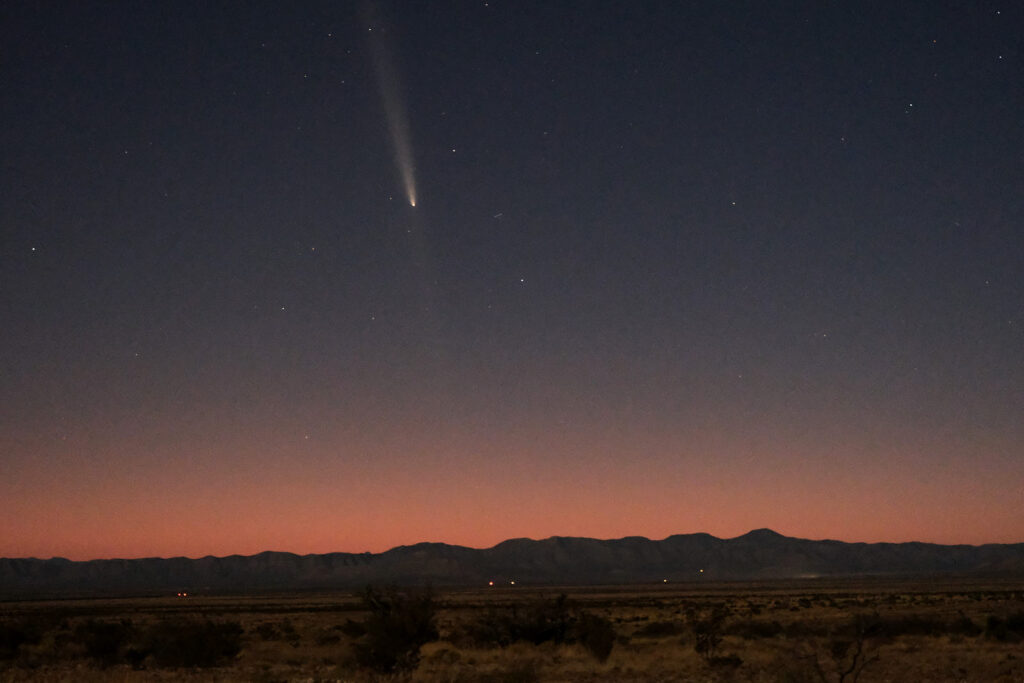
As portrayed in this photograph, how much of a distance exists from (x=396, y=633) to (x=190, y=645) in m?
7.08

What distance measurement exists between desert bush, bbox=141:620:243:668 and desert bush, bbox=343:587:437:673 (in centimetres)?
517

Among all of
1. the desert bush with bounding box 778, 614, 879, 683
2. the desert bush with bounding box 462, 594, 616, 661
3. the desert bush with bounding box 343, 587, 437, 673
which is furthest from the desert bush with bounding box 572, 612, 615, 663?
the desert bush with bounding box 778, 614, 879, 683

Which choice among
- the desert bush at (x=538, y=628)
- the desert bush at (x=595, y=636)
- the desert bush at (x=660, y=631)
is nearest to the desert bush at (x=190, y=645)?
the desert bush at (x=538, y=628)

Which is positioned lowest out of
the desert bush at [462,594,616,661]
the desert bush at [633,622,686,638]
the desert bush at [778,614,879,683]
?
the desert bush at [778,614,879,683]

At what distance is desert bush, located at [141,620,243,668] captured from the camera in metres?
28.0

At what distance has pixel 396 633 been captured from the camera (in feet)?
86.0

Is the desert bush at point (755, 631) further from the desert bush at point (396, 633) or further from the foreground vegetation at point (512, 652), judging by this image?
the desert bush at point (396, 633)

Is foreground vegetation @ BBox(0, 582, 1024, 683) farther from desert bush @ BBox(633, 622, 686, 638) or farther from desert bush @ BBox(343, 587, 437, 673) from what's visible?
desert bush @ BBox(633, 622, 686, 638)

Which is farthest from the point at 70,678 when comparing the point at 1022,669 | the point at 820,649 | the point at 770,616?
the point at 770,616

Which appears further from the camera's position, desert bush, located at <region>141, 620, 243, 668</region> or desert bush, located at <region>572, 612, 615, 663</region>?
desert bush, located at <region>572, 612, 615, 663</region>

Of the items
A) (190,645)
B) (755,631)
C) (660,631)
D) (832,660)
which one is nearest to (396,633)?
(190,645)

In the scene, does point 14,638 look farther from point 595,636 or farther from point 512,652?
point 595,636

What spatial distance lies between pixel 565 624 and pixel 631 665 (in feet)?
18.0

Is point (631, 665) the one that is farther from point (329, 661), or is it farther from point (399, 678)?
point (329, 661)
